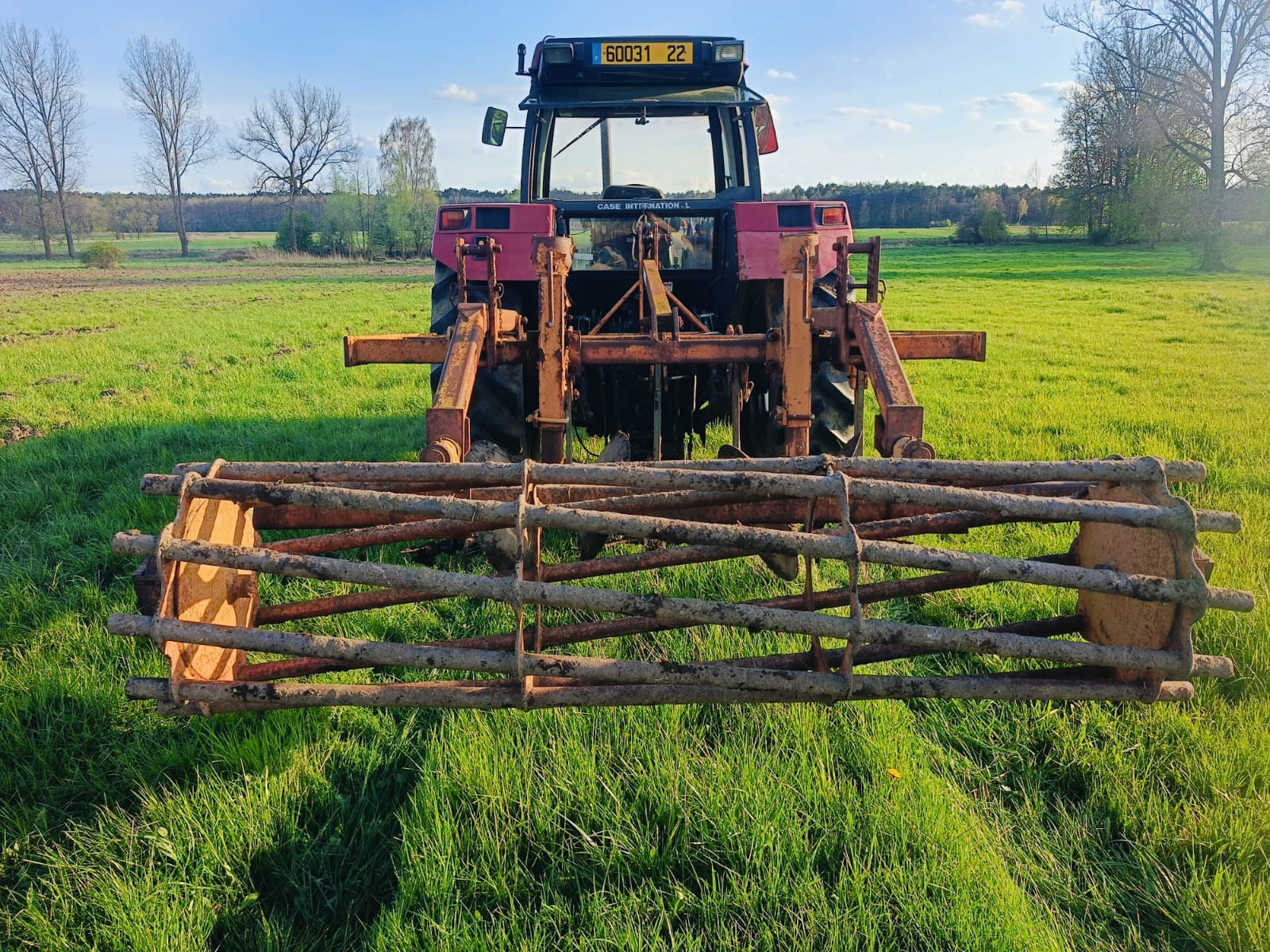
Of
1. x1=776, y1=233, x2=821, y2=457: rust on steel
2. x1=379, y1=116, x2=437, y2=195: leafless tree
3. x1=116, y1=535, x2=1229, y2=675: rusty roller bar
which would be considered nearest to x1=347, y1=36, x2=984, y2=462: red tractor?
x1=776, y1=233, x2=821, y2=457: rust on steel

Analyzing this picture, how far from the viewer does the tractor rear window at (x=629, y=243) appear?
5168 millimetres

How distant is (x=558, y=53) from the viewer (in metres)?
4.88

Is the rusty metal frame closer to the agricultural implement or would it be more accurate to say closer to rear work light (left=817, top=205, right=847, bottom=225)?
the agricultural implement

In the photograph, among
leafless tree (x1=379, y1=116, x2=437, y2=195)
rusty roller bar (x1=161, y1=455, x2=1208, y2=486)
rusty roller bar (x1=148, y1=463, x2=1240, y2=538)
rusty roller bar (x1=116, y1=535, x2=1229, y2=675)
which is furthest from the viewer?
leafless tree (x1=379, y1=116, x2=437, y2=195)

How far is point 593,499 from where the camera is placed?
2.49 meters

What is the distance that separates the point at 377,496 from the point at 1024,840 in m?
1.90

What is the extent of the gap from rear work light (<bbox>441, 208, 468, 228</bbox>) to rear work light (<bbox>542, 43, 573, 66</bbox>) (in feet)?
4.48

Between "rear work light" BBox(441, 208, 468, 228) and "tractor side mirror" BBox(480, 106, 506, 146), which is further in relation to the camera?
"tractor side mirror" BBox(480, 106, 506, 146)

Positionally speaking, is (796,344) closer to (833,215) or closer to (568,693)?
(833,215)

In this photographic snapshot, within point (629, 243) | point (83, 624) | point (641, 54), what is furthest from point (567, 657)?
point (641, 54)

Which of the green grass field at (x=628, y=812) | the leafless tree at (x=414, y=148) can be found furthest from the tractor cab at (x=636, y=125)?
the leafless tree at (x=414, y=148)

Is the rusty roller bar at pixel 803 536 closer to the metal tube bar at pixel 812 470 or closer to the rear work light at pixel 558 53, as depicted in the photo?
the metal tube bar at pixel 812 470

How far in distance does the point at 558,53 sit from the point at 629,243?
1.17 m

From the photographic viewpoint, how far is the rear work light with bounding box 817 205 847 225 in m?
4.64
